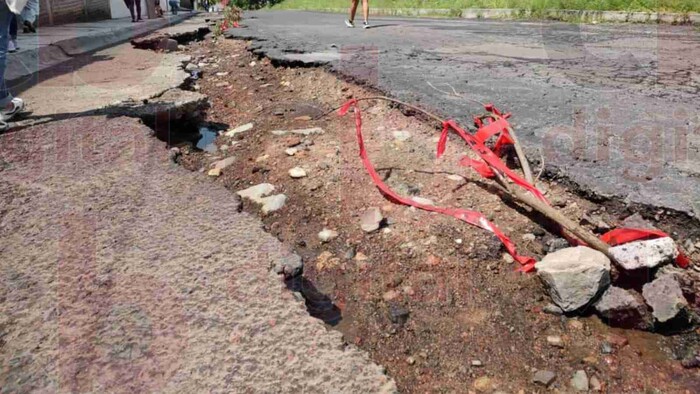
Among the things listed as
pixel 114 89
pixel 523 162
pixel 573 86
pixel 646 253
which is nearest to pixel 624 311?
pixel 646 253

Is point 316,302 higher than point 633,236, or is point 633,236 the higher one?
point 633,236

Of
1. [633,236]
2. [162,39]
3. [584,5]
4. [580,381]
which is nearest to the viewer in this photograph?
[580,381]

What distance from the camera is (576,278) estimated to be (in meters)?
1.58

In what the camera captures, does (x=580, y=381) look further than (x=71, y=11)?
No

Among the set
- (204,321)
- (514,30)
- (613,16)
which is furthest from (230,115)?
(613,16)

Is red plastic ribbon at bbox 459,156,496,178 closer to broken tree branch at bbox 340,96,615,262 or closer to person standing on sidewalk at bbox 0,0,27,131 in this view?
broken tree branch at bbox 340,96,615,262

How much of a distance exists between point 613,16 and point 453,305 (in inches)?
367

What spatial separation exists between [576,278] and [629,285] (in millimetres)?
223

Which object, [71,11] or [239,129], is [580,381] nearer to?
[239,129]

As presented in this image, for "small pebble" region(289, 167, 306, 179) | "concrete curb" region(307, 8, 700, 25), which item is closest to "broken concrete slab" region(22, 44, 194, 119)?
"small pebble" region(289, 167, 306, 179)

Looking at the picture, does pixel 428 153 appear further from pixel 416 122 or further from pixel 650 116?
pixel 650 116

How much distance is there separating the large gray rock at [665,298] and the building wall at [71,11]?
38.6 ft

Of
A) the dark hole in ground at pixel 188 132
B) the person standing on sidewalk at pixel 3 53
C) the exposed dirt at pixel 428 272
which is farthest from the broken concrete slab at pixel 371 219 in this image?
the person standing on sidewalk at pixel 3 53

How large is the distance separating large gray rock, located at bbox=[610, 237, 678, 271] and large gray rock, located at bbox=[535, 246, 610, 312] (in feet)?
0.16
